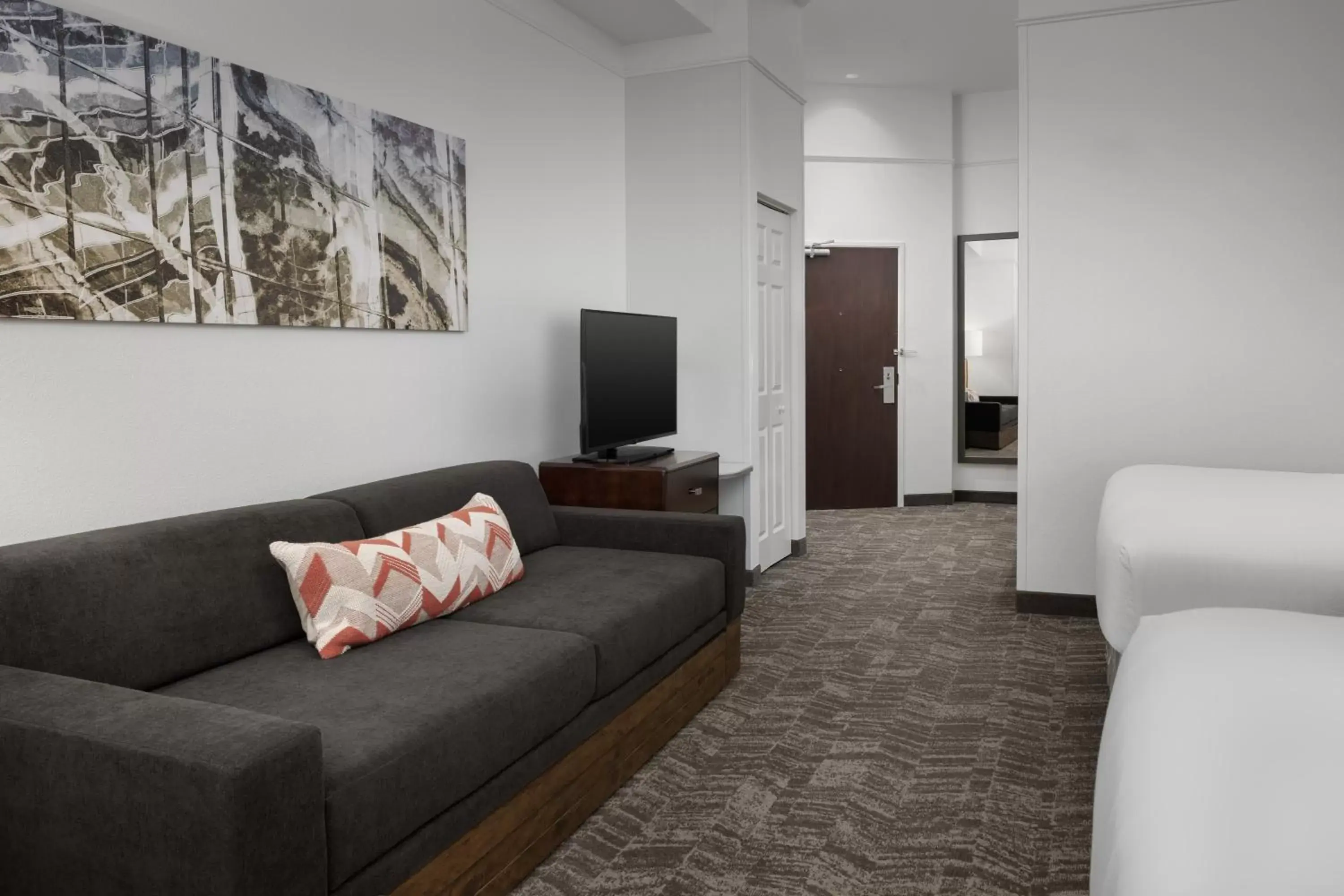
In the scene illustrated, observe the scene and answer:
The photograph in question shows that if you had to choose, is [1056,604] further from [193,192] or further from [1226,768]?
[193,192]

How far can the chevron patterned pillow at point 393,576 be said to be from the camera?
2.34m

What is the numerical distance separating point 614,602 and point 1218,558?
64.4 inches

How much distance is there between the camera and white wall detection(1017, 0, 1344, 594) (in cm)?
399

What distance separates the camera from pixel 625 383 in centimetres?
417

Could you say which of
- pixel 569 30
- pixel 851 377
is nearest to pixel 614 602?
pixel 569 30

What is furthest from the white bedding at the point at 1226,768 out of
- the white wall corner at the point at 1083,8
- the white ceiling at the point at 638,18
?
the white ceiling at the point at 638,18

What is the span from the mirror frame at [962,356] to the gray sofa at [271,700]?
4.98 metres

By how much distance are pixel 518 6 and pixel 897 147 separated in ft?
13.6

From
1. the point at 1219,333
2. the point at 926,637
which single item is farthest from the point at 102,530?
the point at 1219,333

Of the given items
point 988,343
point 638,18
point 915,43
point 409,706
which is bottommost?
point 409,706

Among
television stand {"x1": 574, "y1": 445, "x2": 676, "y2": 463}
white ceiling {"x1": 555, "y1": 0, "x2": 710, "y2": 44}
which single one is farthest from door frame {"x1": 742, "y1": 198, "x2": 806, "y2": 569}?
white ceiling {"x1": 555, "y1": 0, "x2": 710, "y2": 44}

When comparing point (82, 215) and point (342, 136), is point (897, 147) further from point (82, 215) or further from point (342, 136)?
point (82, 215)

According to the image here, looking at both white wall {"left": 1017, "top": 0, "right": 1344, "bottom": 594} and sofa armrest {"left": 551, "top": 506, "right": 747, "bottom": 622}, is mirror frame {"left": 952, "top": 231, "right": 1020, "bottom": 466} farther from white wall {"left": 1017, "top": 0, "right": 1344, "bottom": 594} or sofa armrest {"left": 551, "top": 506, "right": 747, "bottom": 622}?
sofa armrest {"left": 551, "top": 506, "right": 747, "bottom": 622}

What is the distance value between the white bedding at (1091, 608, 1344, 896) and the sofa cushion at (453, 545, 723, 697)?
4.15 ft
